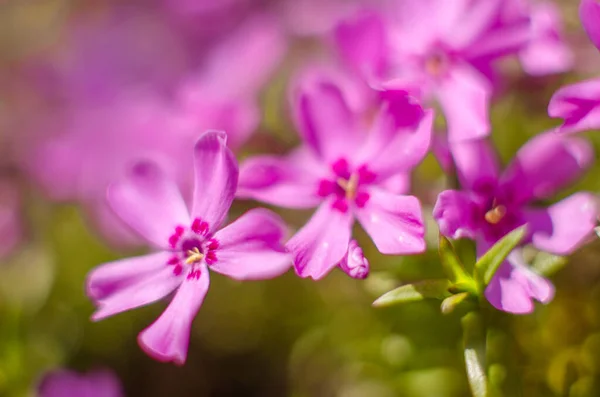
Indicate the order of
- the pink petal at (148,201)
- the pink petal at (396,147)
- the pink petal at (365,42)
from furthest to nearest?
the pink petal at (365,42), the pink petal at (148,201), the pink petal at (396,147)

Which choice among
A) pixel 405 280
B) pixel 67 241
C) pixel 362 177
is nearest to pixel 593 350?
pixel 405 280

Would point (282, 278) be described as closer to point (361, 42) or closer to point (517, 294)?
point (361, 42)

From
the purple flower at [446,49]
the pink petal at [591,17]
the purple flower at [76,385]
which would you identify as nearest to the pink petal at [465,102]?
the purple flower at [446,49]

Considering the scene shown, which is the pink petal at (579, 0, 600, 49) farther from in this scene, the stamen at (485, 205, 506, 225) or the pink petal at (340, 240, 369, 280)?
the pink petal at (340, 240, 369, 280)

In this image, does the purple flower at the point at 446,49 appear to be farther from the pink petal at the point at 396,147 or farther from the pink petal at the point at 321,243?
the pink petal at the point at 321,243

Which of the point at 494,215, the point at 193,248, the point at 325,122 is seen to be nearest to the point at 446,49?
the point at 325,122

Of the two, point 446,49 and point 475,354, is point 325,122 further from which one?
A: point 475,354
